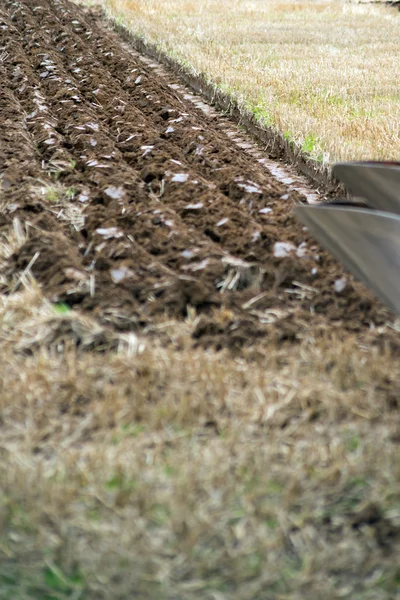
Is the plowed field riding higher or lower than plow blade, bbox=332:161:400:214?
lower

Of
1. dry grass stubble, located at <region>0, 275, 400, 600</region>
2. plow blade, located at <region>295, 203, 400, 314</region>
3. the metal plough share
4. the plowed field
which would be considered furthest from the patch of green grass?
dry grass stubble, located at <region>0, 275, 400, 600</region>

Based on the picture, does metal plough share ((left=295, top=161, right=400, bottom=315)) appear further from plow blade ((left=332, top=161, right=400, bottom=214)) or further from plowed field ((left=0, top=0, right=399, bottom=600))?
plowed field ((left=0, top=0, right=399, bottom=600))

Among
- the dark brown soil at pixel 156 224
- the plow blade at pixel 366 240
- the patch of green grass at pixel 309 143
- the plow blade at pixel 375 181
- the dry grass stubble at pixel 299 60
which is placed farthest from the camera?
the dry grass stubble at pixel 299 60

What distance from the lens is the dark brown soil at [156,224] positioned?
136 inches

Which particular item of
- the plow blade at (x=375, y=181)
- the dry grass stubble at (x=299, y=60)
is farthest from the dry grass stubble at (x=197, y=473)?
the dry grass stubble at (x=299, y=60)

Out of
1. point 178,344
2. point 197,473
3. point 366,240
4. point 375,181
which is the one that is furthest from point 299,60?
point 197,473

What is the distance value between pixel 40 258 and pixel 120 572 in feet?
6.67

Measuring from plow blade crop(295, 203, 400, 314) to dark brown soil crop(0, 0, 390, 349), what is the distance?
16 centimetres

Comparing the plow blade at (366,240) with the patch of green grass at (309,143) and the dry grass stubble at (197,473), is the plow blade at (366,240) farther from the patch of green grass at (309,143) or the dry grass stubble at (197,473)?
the patch of green grass at (309,143)

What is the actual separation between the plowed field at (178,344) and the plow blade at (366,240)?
0.53 ft

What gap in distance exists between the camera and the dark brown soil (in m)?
3.47

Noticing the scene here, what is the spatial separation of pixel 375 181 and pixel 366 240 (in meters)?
0.72

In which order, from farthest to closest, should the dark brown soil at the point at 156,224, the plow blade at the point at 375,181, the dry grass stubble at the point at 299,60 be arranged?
the dry grass stubble at the point at 299,60
the plow blade at the point at 375,181
the dark brown soil at the point at 156,224

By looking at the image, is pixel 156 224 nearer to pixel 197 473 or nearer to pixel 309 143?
pixel 197 473
